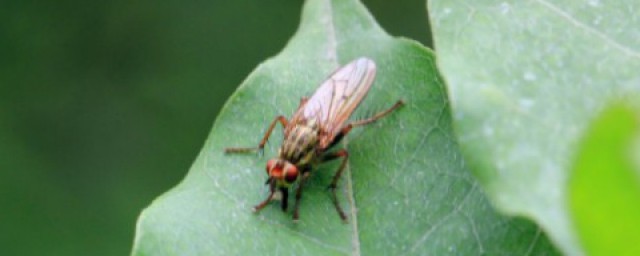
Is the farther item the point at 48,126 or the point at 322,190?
the point at 48,126

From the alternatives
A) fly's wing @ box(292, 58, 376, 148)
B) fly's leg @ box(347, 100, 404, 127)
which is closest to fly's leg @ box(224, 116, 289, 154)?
fly's wing @ box(292, 58, 376, 148)

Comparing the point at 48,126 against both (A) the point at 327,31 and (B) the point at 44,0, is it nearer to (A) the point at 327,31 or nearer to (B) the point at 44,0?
(B) the point at 44,0

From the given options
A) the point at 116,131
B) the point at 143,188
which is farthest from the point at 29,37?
the point at 143,188

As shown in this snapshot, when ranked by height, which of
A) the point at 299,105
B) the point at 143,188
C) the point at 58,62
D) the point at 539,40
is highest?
the point at 539,40

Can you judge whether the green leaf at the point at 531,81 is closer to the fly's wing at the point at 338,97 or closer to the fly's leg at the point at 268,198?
the fly's wing at the point at 338,97

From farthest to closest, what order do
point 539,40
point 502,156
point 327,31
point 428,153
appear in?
point 327,31
point 428,153
point 539,40
point 502,156

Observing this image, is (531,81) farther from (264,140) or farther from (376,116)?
(264,140)
